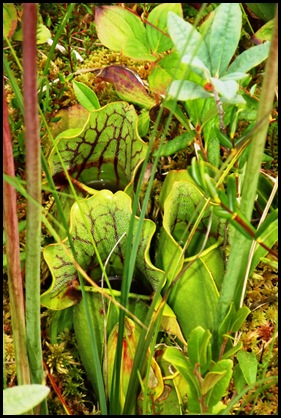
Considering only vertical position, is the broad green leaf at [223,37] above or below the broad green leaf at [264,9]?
below

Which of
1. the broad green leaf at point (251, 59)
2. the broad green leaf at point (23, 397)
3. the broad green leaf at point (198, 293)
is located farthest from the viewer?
the broad green leaf at point (198, 293)

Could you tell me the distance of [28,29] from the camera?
57 centimetres

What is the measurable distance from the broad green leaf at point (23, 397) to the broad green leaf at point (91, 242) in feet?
0.90

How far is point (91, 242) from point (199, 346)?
0.89 ft

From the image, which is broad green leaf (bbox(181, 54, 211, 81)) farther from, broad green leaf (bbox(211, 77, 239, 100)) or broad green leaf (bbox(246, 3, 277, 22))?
broad green leaf (bbox(246, 3, 277, 22))

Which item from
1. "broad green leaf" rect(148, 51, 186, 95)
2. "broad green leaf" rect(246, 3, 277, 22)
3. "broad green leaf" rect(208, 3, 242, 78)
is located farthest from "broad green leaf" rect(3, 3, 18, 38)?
"broad green leaf" rect(246, 3, 277, 22)

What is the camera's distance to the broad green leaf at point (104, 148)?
3.52 ft

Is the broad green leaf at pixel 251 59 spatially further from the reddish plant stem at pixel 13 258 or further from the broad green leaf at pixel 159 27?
the reddish plant stem at pixel 13 258

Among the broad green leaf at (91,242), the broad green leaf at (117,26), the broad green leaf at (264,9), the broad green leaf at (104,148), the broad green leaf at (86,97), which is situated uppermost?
the broad green leaf at (264,9)

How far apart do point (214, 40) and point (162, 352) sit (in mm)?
530

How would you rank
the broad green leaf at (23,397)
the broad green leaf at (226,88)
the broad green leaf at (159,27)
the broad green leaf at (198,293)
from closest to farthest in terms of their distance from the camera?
the broad green leaf at (23,397)
the broad green leaf at (226,88)
the broad green leaf at (198,293)
the broad green leaf at (159,27)

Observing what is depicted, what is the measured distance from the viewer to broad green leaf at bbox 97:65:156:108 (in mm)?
1141

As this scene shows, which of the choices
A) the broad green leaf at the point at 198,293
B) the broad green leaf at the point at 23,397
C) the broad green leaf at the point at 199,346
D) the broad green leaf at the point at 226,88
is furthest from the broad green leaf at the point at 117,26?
the broad green leaf at the point at 23,397

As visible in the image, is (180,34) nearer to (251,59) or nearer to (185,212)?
(251,59)
